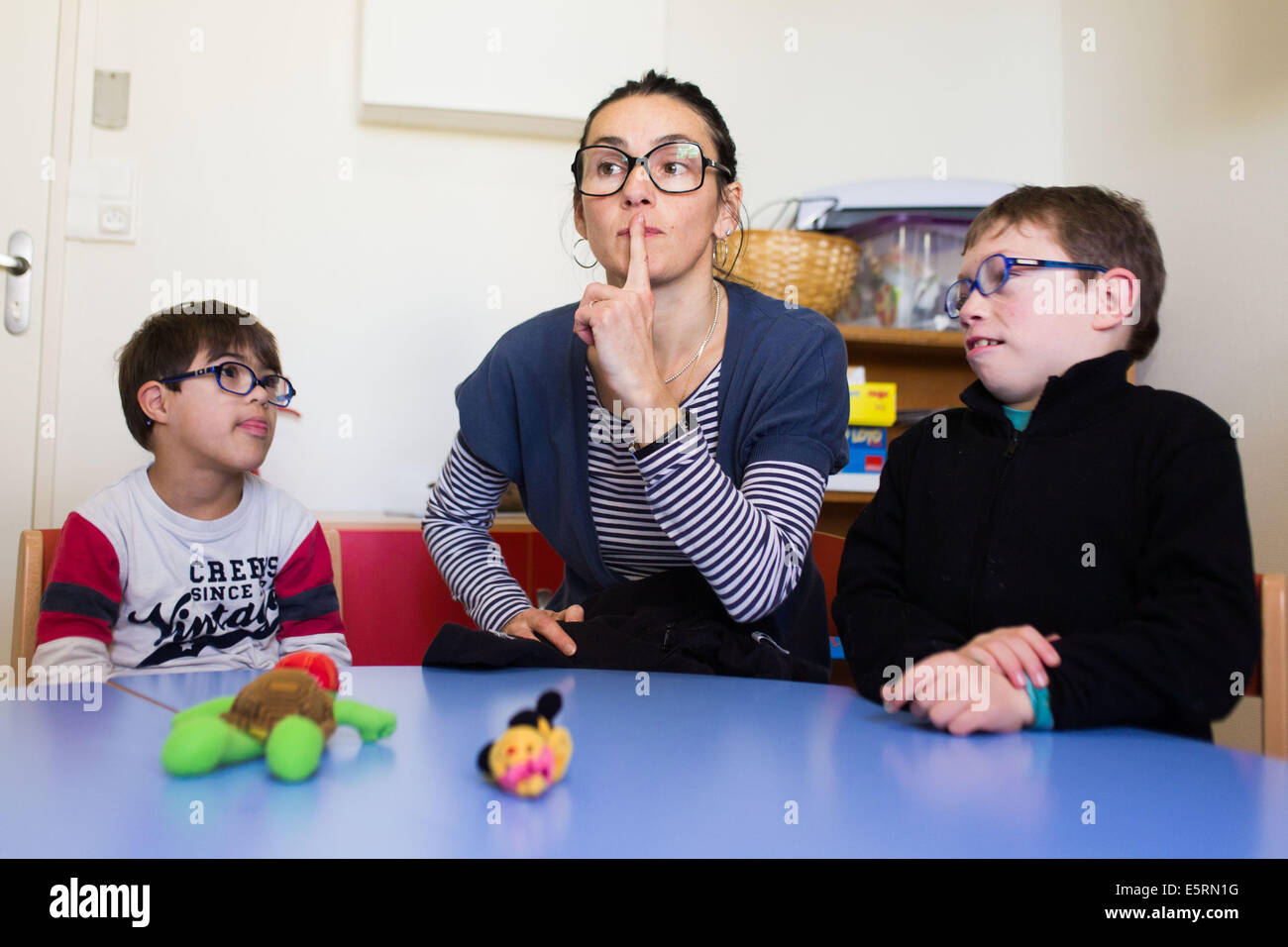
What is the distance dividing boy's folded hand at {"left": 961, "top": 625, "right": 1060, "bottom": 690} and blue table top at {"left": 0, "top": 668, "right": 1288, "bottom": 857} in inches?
2.0

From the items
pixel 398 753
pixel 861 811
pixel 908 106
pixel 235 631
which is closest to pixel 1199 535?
pixel 861 811

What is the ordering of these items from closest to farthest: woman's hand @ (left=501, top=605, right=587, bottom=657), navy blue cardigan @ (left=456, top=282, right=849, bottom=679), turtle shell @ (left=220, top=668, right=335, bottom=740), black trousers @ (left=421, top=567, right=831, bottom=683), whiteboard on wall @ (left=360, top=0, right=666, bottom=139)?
turtle shell @ (left=220, top=668, right=335, bottom=740)
black trousers @ (left=421, top=567, right=831, bottom=683)
woman's hand @ (left=501, top=605, right=587, bottom=657)
navy blue cardigan @ (left=456, top=282, right=849, bottom=679)
whiteboard on wall @ (left=360, top=0, right=666, bottom=139)

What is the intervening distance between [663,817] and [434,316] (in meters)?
1.86

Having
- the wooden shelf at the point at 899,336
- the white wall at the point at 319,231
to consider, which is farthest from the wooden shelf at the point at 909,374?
the white wall at the point at 319,231

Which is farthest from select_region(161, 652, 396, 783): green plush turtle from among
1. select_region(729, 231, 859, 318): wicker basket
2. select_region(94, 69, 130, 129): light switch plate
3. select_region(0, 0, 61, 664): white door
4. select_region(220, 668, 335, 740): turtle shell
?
select_region(94, 69, 130, 129): light switch plate

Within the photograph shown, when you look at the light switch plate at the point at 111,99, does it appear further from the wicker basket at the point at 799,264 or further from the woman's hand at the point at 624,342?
the woman's hand at the point at 624,342

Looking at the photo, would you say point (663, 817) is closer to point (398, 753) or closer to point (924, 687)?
point (398, 753)

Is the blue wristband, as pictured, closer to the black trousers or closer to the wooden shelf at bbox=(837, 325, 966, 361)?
the black trousers

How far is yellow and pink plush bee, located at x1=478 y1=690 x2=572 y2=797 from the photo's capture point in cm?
52

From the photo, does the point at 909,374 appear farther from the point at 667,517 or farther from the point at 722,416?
the point at 667,517

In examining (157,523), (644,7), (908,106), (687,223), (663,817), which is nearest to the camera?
(663,817)

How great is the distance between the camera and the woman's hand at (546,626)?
103cm

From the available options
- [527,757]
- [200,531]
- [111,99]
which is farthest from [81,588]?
[111,99]
